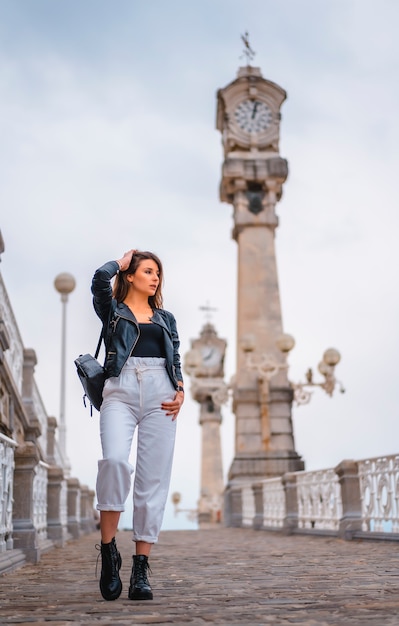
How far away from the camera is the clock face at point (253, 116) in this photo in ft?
85.3

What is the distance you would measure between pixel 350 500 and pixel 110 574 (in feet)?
23.2

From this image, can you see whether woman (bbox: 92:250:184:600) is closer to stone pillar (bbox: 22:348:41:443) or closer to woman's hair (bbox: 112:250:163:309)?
woman's hair (bbox: 112:250:163:309)

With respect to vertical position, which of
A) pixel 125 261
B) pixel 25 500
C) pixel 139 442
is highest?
pixel 125 261

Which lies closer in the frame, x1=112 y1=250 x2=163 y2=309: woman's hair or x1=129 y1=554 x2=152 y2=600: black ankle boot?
x1=129 y1=554 x2=152 y2=600: black ankle boot

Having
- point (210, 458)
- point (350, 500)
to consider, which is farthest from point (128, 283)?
point (210, 458)

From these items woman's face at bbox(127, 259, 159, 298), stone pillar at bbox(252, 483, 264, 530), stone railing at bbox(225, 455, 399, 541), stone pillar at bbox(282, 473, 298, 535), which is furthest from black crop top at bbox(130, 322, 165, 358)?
stone pillar at bbox(252, 483, 264, 530)

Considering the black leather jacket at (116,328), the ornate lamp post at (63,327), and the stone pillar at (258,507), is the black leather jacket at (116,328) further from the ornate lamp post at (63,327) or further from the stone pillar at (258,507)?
the ornate lamp post at (63,327)

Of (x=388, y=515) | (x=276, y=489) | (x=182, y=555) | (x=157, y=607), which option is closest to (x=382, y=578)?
(x=157, y=607)

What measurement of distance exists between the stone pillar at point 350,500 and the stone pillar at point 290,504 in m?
3.16

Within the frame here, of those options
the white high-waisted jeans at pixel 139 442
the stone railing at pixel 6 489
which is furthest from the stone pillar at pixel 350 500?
the white high-waisted jeans at pixel 139 442

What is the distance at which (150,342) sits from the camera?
15.1 feet

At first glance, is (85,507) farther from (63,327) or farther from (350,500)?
(350,500)

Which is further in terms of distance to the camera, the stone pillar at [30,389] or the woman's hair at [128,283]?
the stone pillar at [30,389]

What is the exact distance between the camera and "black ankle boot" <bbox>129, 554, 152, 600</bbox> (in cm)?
421
